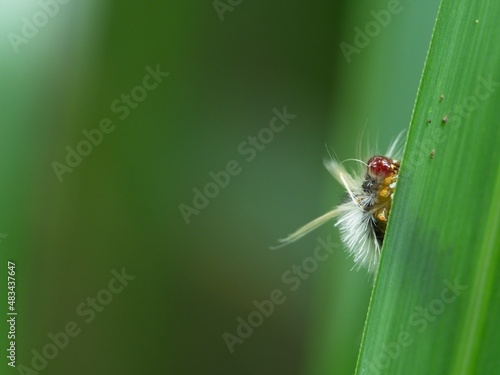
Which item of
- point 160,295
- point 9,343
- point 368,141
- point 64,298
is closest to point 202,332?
point 160,295

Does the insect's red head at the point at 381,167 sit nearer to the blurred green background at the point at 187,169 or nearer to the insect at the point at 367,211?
the insect at the point at 367,211

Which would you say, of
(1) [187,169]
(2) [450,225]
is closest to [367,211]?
(2) [450,225]

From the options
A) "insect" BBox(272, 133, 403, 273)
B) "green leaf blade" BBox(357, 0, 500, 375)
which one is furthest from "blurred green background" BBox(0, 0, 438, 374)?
"green leaf blade" BBox(357, 0, 500, 375)

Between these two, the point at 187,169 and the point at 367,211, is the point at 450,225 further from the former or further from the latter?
the point at 187,169

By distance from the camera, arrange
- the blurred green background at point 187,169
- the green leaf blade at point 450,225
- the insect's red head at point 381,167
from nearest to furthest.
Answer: the green leaf blade at point 450,225 < the insect's red head at point 381,167 < the blurred green background at point 187,169

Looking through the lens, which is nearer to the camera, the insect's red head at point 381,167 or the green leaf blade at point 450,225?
the green leaf blade at point 450,225

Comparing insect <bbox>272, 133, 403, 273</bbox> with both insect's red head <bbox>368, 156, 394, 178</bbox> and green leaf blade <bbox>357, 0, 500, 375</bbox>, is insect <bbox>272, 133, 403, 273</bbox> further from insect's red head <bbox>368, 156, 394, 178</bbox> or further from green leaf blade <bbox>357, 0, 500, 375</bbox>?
green leaf blade <bbox>357, 0, 500, 375</bbox>

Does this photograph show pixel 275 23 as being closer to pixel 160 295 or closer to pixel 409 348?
pixel 160 295

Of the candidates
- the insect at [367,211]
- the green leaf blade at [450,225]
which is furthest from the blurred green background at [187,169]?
the green leaf blade at [450,225]
